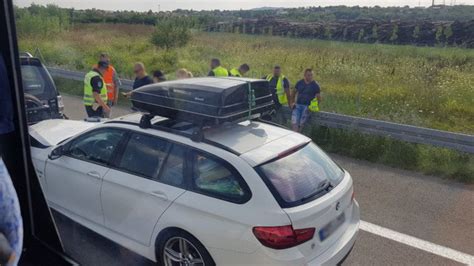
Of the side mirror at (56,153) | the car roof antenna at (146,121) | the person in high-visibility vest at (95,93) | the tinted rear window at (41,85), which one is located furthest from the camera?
the person in high-visibility vest at (95,93)

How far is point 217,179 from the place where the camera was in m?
3.42

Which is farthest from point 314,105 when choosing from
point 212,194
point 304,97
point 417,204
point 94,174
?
point 212,194

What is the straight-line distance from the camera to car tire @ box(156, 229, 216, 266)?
3354 millimetres

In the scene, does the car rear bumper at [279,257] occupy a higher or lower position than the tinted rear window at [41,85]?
lower

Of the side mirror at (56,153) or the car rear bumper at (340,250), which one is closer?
the car rear bumper at (340,250)

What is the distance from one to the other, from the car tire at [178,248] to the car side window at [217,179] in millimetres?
423

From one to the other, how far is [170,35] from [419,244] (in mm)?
18350

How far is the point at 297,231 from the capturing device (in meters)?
3.10

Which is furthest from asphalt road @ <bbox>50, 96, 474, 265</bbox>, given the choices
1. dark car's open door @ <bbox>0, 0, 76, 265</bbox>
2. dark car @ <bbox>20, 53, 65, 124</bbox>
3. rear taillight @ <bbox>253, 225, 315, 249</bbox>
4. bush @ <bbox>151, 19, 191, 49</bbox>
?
bush @ <bbox>151, 19, 191, 49</bbox>

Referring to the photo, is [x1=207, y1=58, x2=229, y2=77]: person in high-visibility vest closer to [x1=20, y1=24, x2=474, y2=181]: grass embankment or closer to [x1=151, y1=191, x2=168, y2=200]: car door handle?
[x1=20, y1=24, x2=474, y2=181]: grass embankment

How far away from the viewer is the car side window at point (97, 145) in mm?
4176

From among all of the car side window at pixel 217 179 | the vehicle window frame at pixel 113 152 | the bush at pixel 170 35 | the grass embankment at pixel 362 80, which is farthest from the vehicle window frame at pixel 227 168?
the bush at pixel 170 35

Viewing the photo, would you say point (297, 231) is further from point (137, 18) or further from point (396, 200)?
point (137, 18)

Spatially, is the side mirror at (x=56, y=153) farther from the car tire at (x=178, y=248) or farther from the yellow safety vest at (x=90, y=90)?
the yellow safety vest at (x=90, y=90)
